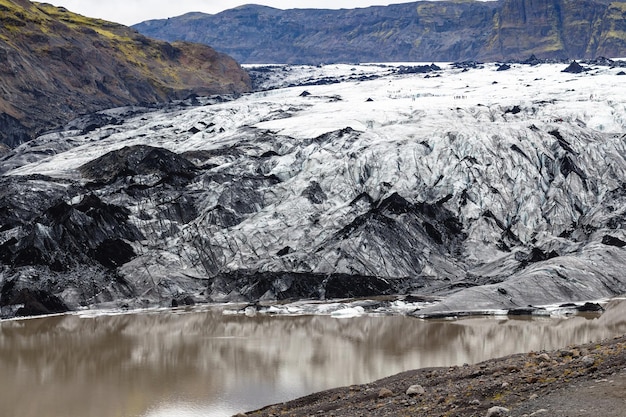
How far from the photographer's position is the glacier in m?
45.2

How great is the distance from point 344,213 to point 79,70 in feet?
221

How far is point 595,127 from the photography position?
214 ft

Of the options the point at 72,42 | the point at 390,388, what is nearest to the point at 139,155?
the point at 390,388

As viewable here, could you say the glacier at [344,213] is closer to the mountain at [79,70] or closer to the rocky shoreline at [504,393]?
the rocky shoreline at [504,393]

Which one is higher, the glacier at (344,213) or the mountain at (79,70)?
the mountain at (79,70)

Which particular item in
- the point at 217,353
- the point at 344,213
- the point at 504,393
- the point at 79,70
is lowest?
the point at 217,353

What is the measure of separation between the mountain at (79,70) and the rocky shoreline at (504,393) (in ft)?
257

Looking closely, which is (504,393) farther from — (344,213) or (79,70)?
(79,70)

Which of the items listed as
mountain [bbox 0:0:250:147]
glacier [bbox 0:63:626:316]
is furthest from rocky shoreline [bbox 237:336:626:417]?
mountain [bbox 0:0:250:147]

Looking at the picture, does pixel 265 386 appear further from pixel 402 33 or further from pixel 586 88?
pixel 402 33

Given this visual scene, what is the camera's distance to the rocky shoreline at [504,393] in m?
13.4

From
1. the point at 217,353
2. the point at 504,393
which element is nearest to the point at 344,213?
the point at 217,353

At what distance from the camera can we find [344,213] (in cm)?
5303

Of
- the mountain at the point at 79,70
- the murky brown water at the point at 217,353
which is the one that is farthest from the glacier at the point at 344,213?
the mountain at the point at 79,70
